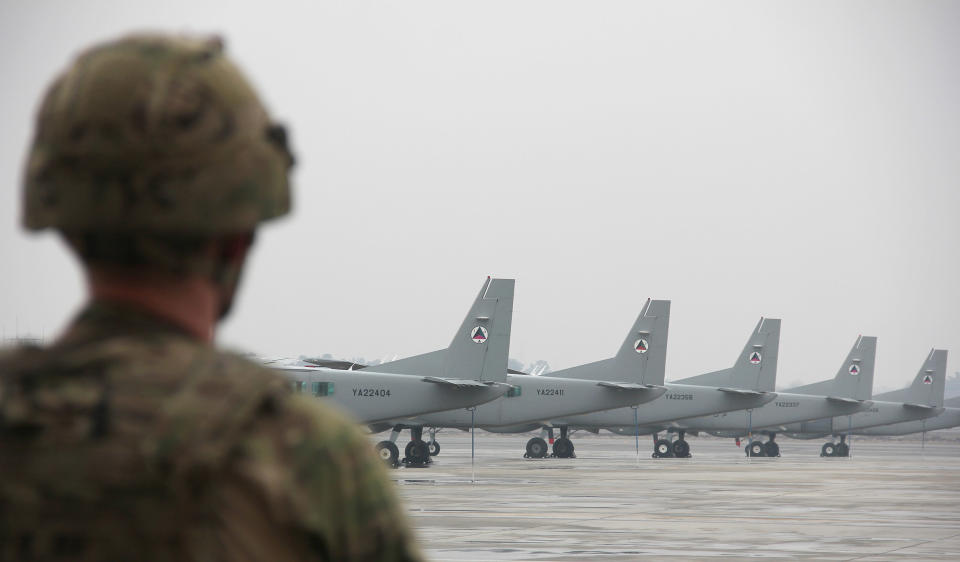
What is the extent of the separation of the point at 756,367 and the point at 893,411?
1251cm

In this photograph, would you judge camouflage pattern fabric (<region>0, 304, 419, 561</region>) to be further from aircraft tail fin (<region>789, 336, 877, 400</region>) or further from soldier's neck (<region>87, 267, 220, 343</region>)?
aircraft tail fin (<region>789, 336, 877, 400</region>)

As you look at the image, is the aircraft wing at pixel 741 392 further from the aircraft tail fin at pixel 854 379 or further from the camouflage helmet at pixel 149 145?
the camouflage helmet at pixel 149 145

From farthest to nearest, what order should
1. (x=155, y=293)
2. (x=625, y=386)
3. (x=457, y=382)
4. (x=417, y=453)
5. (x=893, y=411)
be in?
(x=893, y=411), (x=625, y=386), (x=417, y=453), (x=457, y=382), (x=155, y=293)

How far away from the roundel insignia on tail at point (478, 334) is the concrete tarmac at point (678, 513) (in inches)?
151

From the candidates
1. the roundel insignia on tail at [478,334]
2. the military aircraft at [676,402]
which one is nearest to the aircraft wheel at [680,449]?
the military aircraft at [676,402]

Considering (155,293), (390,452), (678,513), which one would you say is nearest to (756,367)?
(390,452)

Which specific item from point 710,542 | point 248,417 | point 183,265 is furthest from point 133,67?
point 710,542

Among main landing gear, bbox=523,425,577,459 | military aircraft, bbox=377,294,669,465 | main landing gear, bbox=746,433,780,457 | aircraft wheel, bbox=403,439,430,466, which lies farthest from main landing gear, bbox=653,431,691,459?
aircraft wheel, bbox=403,439,430,466

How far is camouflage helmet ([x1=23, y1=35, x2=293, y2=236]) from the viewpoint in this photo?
154 centimetres

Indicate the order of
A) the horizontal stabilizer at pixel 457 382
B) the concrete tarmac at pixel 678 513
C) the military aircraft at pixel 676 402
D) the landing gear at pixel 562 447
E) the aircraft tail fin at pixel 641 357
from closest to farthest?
the concrete tarmac at pixel 678 513 → the horizontal stabilizer at pixel 457 382 → the aircraft tail fin at pixel 641 357 → the military aircraft at pixel 676 402 → the landing gear at pixel 562 447

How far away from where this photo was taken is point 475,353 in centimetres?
3744

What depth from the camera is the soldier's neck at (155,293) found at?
162 centimetres

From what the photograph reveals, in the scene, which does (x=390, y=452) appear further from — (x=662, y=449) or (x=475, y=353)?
(x=662, y=449)

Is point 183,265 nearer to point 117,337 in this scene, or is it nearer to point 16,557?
point 117,337
